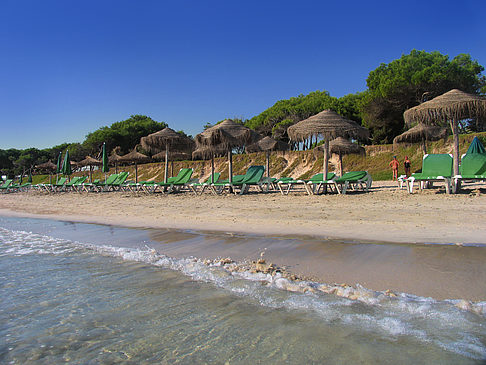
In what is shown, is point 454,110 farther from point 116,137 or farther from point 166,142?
point 116,137

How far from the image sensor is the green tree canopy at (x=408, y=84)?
2272cm

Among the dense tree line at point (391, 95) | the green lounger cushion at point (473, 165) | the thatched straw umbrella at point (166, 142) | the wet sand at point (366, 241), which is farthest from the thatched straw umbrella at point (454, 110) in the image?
the dense tree line at point (391, 95)

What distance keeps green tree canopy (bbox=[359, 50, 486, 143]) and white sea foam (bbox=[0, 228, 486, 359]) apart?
24835mm

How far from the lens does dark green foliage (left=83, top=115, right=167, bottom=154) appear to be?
46.8m

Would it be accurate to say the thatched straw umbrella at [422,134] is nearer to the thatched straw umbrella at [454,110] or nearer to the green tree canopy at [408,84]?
the thatched straw umbrella at [454,110]

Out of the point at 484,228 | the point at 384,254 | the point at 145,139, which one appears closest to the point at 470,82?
the point at 145,139

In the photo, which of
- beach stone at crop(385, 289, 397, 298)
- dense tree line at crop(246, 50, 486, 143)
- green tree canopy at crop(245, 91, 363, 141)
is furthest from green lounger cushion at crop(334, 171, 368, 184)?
green tree canopy at crop(245, 91, 363, 141)

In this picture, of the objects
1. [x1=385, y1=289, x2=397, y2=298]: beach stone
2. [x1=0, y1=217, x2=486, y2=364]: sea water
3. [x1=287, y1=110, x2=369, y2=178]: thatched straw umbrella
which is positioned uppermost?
[x1=287, y1=110, x2=369, y2=178]: thatched straw umbrella

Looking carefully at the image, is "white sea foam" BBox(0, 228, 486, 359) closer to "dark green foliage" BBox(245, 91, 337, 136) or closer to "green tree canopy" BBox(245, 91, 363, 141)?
"green tree canopy" BBox(245, 91, 363, 141)

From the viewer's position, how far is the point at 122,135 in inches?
1844

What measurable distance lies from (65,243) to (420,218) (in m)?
5.48

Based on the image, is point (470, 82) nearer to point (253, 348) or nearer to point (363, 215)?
point (363, 215)

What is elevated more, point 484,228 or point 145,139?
point 145,139

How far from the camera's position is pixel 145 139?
14.4m
